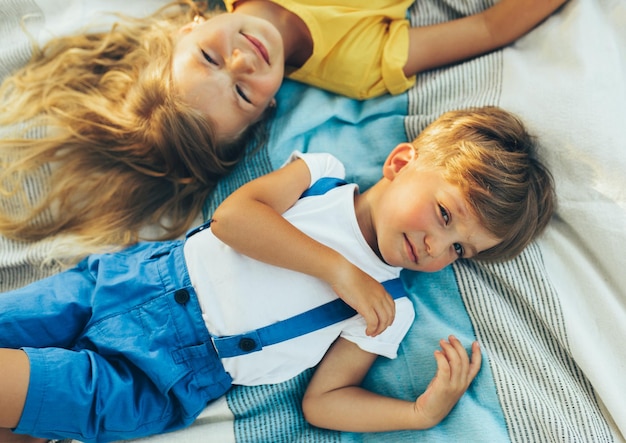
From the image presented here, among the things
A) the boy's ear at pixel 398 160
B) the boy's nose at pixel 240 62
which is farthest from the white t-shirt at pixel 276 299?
the boy's nose at pixel 240 62

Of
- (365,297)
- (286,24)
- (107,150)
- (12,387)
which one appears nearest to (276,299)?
(365,297)

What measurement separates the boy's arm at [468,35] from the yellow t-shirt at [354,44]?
0.10 ft

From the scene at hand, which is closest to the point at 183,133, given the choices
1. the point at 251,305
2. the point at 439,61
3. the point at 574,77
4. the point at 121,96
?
the point at 121,96

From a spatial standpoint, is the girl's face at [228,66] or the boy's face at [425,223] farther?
the girl's face at [228,66]

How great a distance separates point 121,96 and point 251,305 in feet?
1.98

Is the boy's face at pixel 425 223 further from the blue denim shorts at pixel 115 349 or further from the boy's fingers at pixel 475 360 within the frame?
the blue denim shorts at pixel 115 349

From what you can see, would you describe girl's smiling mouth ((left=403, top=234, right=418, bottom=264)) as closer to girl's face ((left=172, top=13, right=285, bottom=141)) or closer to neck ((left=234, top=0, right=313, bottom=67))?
girl's face ((left=172, top=13, right=285, bottom=141))

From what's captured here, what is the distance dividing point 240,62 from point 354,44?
0.96ft

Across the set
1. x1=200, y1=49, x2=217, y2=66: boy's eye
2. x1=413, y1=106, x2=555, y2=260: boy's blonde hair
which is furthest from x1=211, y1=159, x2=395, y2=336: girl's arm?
x1=200, y1=49, x2=217, y2=66: boy's eye

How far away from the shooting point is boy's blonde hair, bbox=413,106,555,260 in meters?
1.02

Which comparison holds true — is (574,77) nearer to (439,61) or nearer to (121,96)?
(439,61)

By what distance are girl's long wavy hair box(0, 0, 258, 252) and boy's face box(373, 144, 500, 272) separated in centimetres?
44

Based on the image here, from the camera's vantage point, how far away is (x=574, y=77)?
1.16m

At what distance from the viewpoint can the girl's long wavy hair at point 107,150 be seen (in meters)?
1.26
